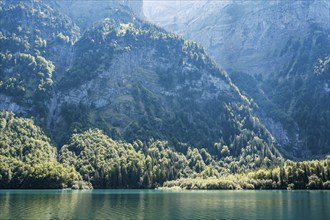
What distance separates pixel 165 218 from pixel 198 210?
19.3 meters

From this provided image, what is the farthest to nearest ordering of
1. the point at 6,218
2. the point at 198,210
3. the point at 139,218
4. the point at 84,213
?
the point at 198,210, the point at 84,213, the point at 139,218, the point at 6,218

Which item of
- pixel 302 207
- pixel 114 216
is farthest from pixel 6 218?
pixel 302 207

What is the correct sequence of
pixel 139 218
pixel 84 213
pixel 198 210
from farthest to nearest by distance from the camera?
pixel 198 210, pixel 84 213, pixel 139 218

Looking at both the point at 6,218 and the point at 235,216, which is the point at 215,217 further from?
the point at 6,218

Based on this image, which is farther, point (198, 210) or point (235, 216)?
point (198, 210)

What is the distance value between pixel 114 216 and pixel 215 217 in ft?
71.0

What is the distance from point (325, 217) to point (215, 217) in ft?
72.1

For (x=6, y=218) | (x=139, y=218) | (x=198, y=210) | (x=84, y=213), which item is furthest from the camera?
(x=198, y=210)

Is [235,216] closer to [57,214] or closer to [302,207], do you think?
[302,207]

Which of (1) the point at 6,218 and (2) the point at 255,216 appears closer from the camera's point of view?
(1) the point at 6,218

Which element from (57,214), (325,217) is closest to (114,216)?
(57,214)

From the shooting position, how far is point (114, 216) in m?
91.8

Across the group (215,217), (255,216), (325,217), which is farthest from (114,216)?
(325,217)

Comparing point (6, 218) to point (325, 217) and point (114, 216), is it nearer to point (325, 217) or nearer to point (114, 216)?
point (114, 216)
